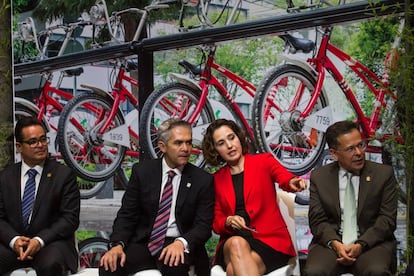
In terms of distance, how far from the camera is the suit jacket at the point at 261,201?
3781mm

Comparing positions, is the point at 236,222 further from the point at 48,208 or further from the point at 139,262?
the point at 48,208

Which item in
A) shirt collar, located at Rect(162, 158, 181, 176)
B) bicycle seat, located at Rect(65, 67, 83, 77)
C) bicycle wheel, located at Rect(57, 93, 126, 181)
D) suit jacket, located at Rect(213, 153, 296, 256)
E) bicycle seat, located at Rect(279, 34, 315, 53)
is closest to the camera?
suit jacket, located at Rect(213, 153, 296, 256)

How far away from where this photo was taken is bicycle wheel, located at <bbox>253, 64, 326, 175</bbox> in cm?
446

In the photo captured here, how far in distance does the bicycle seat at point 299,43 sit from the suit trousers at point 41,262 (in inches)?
80.4

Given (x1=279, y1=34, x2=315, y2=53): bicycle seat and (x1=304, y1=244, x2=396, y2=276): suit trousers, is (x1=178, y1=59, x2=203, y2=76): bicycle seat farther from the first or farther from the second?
(x1=304, y1=244, x2=396, y2=276): suit trousers

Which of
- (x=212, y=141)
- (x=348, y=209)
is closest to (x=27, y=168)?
(x=212, y=141)

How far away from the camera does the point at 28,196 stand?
418cm

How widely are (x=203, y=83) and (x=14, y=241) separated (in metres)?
1.76

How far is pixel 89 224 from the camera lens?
5.33m

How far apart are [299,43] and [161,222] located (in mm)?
1552

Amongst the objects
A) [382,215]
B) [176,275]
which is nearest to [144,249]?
[176,275]

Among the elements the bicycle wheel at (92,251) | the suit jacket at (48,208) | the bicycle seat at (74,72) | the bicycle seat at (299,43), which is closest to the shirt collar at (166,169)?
the suit jacket at (48,208)

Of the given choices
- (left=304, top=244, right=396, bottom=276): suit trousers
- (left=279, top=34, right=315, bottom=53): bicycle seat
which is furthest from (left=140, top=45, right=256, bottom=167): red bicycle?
(left=304, top=244, right=396, bottom=276): suit trousers

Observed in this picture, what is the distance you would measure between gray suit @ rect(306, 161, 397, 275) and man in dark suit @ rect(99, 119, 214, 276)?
2.08ft
